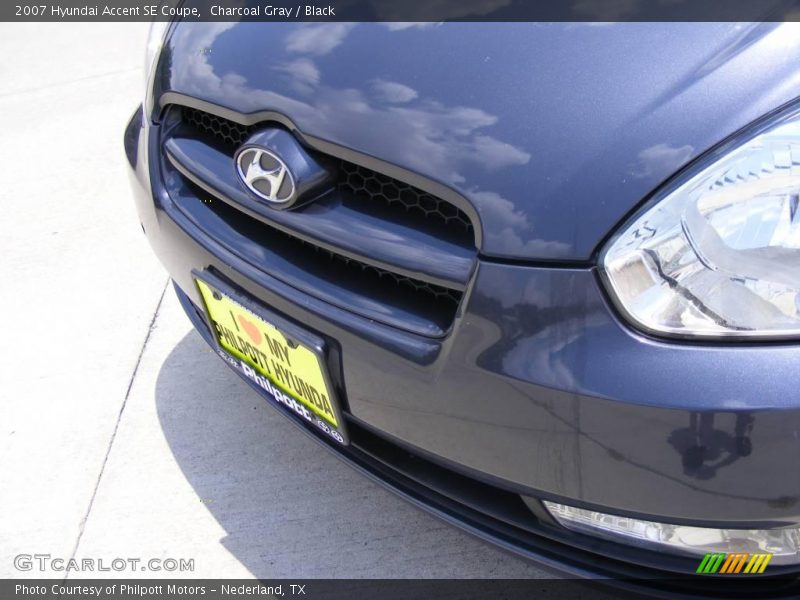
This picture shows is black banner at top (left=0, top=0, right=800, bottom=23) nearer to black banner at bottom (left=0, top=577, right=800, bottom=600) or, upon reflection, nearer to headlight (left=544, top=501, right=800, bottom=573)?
headlight (left=544, top=501, right=800, bottom=573)

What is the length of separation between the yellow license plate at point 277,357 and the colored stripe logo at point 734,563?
2.16 ft

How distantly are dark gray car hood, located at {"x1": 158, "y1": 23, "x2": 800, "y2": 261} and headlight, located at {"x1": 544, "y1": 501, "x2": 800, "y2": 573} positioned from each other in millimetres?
423

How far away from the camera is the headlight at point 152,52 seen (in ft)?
5.80

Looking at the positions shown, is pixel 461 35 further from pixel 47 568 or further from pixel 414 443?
pixel 47 568

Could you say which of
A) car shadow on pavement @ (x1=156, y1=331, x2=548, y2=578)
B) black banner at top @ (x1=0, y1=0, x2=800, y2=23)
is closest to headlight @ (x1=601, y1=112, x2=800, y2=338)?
black banner at top @ (x1=0, y1=0, x2=800, y2=23)

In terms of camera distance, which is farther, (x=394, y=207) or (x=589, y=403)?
(x=394, y=207)

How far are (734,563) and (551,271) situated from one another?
1.75 ft

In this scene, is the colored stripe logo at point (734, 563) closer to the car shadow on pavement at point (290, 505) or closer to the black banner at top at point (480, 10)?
the car shadow on pavement at point (290, 505)

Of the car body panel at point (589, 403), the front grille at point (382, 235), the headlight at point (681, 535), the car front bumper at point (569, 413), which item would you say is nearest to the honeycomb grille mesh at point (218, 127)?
the front grille at point (382, 235)

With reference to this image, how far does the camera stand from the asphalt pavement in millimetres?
1830

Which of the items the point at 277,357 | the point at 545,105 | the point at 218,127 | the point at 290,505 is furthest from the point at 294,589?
the point at 545,105

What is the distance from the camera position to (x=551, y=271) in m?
1.08

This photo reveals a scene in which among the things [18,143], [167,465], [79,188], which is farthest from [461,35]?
[18,143]

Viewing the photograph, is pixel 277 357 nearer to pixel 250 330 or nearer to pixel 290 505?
pixel 250 330
